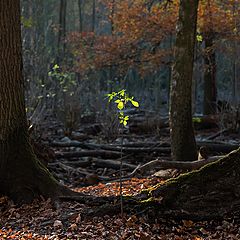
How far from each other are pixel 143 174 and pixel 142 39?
26.6ft

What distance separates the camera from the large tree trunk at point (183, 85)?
6.96 meters

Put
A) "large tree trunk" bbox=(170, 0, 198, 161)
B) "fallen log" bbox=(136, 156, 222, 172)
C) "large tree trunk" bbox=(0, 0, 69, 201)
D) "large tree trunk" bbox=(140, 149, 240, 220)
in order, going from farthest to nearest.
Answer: "large tree trunk" bbox=(170, 0, 198, 161) → "fallen log" bbox=(136, 156, 222, 172) → "large tree trunk" bbox=(0, 0, 69, 201) → "large tree trunk" bbox=(140, 149, 240, 220)

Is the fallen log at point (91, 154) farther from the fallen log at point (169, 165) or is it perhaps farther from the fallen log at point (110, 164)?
the fallen log at point (169, 165)

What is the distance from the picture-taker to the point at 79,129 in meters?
14.7

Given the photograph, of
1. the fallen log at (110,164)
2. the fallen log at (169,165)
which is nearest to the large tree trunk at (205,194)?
the fallen log at (169,165)

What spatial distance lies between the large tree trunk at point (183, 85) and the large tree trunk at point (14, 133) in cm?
263

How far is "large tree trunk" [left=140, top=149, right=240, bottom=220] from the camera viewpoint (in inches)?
172

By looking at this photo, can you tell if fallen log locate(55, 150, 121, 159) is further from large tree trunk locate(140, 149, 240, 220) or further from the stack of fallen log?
large tree trunk locate(140, 149, 240, 220)

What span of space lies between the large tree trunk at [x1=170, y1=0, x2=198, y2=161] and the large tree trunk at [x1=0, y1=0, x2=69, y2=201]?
263cm

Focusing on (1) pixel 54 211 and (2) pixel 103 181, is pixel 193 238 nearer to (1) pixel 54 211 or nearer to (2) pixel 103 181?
(1) pixel 54 211

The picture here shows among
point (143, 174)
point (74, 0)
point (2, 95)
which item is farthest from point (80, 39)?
point (74, 0)

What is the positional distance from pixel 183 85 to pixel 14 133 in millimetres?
3098

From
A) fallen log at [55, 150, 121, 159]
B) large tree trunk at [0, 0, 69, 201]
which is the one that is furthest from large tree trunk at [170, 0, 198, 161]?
fallen log at [55, 150, 121, 159]

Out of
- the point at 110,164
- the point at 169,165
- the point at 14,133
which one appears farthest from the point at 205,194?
the point at 110,164
